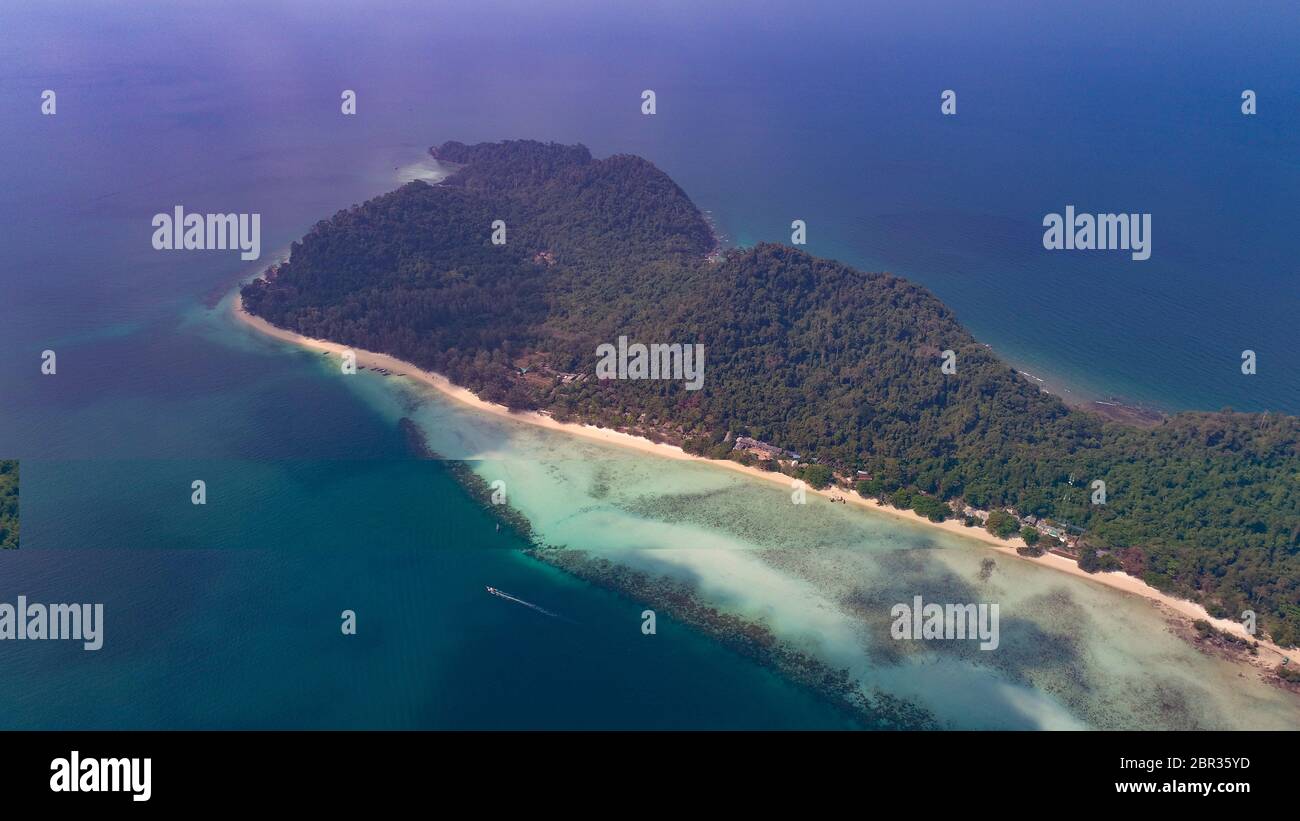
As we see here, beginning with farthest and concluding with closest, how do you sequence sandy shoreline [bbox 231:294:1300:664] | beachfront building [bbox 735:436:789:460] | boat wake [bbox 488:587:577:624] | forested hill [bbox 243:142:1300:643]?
beachfront building [bbox 735:436:789:460]
forested hill [bbox 243:142:1300:643]
sandy shoreline [bbox 231:294:1300:664]
boat wake [bbox 488:587:577:624]

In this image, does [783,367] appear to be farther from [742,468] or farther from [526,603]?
[526,603]

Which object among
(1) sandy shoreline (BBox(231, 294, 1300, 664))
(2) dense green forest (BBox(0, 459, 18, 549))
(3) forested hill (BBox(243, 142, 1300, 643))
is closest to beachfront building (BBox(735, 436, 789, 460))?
(3) forested hill (BBox(243, 142, 1300, 643))

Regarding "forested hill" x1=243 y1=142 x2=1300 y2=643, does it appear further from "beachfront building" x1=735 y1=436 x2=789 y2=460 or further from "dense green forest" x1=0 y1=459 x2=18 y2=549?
"dense green forest" x1=0 y1=459 x2=18 y2=549

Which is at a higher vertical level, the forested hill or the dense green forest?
the forested hill

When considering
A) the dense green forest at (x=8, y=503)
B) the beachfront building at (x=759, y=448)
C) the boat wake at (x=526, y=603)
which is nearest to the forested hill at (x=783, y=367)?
the beachfront building at (x=759, y=448)

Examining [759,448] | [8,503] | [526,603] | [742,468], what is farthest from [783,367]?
[8,503]

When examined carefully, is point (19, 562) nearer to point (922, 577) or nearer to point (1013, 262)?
point (922, 577)
